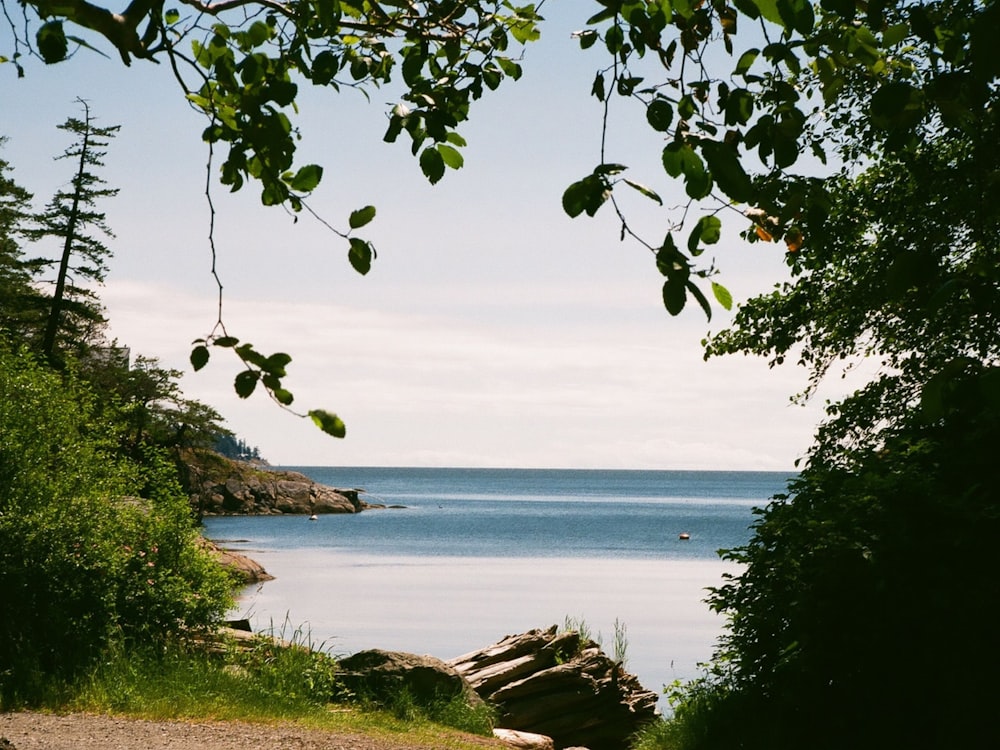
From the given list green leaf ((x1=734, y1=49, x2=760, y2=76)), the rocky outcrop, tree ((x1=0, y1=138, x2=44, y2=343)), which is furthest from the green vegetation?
the rocky outcrop

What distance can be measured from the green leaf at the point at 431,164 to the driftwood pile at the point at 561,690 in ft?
33.4

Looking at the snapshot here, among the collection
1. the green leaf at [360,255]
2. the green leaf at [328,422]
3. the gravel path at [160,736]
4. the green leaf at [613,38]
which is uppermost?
the green leaf at [613,38]

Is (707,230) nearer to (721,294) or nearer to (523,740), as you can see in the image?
(721,294)

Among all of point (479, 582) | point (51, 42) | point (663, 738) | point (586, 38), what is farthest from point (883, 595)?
point (479, 582)

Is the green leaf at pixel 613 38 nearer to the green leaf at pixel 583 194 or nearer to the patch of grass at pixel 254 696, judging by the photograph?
the green leaf at pixel 583 194

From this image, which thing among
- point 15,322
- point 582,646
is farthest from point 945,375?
point 15,322

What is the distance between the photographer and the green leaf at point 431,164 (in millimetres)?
3943

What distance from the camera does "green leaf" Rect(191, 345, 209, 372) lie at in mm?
2926

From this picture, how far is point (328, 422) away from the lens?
8.80ft

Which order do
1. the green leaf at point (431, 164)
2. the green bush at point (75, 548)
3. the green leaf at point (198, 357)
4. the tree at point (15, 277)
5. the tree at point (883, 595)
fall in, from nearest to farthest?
the green leaf at point (198, 357) → the green leaf at point (431, 164) → the tree at point (883, 595) → the green bush at point (75, 548) → the tree at point (15, 277)

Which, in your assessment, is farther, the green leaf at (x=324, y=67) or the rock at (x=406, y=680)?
the rock at (x=406, y=680)

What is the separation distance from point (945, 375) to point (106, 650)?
1104cm

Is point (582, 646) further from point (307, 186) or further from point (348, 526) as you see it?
point (348, 526)

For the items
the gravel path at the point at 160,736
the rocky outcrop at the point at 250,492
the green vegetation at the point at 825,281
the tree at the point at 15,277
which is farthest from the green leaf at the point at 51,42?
the rocky outcrop at the point at 250,492
